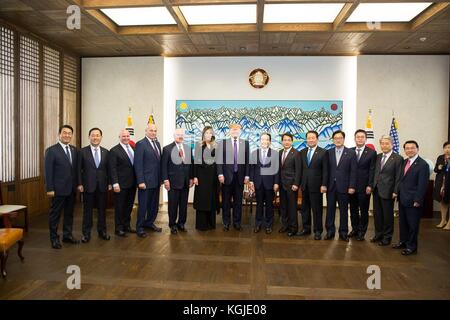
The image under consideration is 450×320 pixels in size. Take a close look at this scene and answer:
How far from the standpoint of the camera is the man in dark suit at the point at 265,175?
5328mm

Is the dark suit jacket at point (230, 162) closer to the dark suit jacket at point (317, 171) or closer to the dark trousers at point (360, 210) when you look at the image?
the dark suit jacket at point (317, 171)

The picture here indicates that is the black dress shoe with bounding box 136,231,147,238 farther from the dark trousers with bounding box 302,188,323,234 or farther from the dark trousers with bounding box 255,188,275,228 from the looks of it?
the dark trousers with bounding box 302,188,323,234

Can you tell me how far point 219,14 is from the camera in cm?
563

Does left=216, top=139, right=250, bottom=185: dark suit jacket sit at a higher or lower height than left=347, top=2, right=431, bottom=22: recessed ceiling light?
lower

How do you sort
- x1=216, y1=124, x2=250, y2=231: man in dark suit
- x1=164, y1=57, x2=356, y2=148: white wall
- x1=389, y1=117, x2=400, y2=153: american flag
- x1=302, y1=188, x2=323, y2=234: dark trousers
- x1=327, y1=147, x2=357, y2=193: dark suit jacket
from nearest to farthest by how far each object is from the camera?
x1=327, y1=147, x2=357, y2=193: dark suit jacket
x1=302, y1=188, x2=323, y2=234: dark trousers
x1=216, y1=124, x2=250, y2=231: man in dark suit
x1=389, y1=117, x2=400, y2=153: american flag
x1=164, y1=57, x2=356, y2=148: white wall

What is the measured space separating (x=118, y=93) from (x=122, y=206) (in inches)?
142

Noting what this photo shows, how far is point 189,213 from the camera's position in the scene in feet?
22.8

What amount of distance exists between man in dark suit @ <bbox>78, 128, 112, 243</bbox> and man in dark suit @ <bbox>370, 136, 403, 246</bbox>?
12.0 feet

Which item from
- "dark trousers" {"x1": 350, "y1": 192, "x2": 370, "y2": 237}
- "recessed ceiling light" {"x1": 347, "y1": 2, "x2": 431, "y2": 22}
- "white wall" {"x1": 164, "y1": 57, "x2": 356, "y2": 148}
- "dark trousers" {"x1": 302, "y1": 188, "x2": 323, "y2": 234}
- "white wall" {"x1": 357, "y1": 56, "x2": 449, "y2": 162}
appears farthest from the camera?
"white wall" {"x1": 164, "y1": 57, "x2": 356, "y2": 148}

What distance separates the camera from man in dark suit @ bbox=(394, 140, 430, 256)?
4.34m

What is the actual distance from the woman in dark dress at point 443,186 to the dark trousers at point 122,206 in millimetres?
5057

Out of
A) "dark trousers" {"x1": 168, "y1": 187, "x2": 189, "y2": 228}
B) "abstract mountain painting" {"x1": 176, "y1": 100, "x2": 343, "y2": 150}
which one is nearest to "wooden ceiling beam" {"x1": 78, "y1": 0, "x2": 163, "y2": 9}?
"dark trousers" {"x1": 168, "y1": 187, "x2": 189, "y2": 228}

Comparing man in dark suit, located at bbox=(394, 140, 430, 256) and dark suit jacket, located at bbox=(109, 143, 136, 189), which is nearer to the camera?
man in dark suit, located at bbox=(394, 140, 430, 256)
